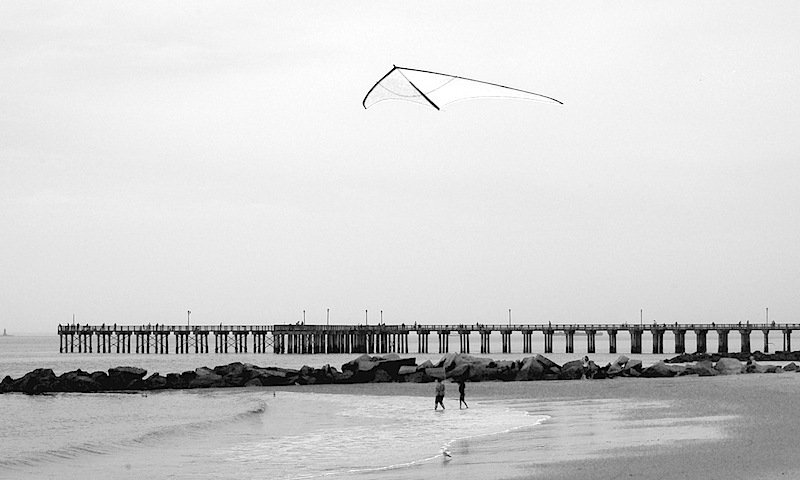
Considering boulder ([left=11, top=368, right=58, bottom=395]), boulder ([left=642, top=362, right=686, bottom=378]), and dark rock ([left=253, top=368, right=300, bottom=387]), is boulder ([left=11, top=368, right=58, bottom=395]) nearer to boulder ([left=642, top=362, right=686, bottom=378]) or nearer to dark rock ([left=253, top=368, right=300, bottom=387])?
dark rock ([left=253, top=368, right=300, bottom=387])

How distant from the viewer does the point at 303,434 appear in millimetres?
22609

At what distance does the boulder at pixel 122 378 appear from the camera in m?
42.5

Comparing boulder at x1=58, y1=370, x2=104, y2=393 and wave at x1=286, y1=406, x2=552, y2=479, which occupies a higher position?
wave at x1=286, y1=406, x2=552, y2=479

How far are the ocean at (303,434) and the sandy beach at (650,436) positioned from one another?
0.09m

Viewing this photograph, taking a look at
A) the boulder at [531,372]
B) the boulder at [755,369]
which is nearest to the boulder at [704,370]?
the boulder at [755,369]

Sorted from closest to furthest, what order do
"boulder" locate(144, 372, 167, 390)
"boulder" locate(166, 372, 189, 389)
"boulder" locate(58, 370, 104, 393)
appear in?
"boulder" locate(58, 370, 104, 393), "boulder" locate(144, 372, 167, 390), "boulder" locate(166, 372, 189, 389)

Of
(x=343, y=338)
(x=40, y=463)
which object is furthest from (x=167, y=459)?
(x=343, y=338)

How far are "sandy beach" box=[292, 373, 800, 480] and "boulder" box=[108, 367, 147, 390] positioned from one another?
612 inches

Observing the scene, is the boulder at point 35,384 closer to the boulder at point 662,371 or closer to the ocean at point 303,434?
the ocean at point 303,434

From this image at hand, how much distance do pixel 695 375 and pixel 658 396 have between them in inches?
506

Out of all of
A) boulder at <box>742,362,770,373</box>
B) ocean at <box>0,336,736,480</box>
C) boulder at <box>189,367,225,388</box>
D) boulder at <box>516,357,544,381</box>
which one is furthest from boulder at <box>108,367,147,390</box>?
boulder at <box>742,362,770,373</box>

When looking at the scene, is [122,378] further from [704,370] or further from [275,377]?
[704,370]

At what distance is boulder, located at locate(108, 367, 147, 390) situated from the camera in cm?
4250

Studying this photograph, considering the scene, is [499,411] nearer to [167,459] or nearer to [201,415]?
[201,415]
